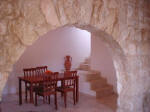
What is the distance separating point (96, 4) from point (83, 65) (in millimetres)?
4531

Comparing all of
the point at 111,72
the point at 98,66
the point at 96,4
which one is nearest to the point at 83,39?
the point at 98,66

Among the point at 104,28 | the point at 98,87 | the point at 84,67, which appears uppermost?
the point at 104,28

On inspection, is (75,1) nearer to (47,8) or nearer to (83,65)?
(47,8)

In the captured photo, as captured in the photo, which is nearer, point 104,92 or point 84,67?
point 104,92

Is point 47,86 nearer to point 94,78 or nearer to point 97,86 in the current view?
point 97,86

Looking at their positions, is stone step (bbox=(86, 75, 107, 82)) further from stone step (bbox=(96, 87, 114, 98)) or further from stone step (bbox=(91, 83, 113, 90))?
stone step (bbox=(96, 87, 114, 98))

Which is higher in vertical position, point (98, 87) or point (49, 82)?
point (49, 82)

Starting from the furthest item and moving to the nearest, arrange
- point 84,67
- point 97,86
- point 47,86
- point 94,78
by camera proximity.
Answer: point 84,67 < point 94,78 < point 97,86 < point 47,86

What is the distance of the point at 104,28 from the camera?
212 centimetres

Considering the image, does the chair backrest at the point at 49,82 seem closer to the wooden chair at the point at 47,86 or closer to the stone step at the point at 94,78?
the wooden chair at the point at 47,86

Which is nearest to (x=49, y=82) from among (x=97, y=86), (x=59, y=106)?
(x=59, y=106)

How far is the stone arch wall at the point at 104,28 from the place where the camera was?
1.51 meters

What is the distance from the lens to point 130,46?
248cm

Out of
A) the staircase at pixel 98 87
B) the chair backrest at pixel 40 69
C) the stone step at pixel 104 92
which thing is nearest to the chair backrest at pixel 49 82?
the chair backrest at pixel 40 69
